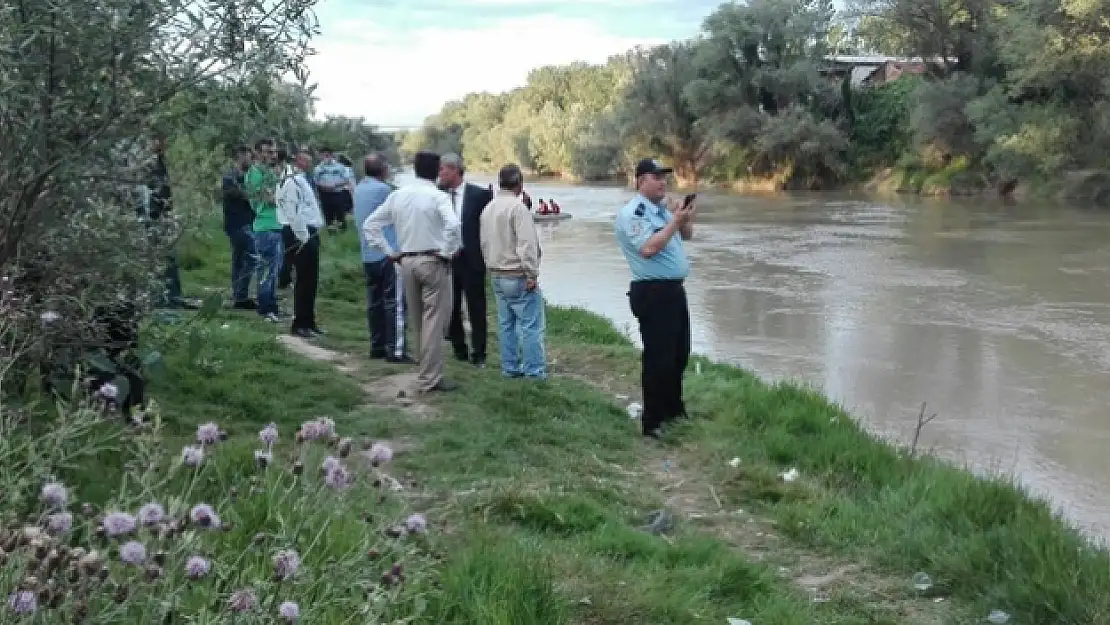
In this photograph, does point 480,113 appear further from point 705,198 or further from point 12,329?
point 12,329

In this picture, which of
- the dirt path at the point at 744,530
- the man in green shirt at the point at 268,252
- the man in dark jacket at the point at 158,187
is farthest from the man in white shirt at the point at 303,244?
the man in dark jacket at the point at 158,187

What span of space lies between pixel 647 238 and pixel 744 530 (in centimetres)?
211

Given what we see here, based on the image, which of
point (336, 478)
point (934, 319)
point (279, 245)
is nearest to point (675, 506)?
point (336, 478)

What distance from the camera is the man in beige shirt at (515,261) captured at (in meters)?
8.52

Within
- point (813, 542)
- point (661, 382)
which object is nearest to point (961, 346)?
point (661, 382)

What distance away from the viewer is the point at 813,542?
565cm

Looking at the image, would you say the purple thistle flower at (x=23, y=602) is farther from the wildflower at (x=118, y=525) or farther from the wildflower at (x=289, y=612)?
the wildflower at (x=289, y=612)

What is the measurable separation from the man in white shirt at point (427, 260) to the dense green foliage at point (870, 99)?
937 inches

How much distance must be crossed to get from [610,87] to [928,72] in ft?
172

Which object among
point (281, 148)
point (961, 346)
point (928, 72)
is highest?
point (928, 72)

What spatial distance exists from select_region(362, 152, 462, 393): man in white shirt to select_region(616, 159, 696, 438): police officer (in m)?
1.49

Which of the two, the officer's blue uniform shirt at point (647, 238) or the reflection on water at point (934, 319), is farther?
the reflection on water at point (934, 319)

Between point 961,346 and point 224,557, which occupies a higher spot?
point 224,557

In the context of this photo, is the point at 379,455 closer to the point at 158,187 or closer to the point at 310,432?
the point at 310,432
